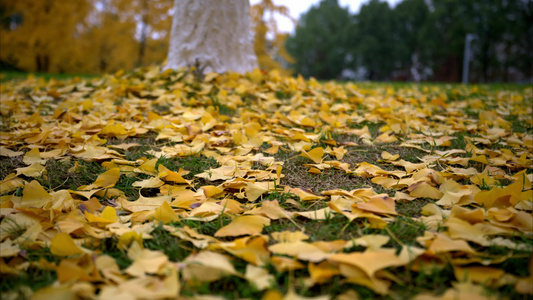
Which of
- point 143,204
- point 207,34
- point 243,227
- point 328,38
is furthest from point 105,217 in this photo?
point 328,38

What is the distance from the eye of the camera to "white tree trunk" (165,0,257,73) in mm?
3479

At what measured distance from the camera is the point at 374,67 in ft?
73.5

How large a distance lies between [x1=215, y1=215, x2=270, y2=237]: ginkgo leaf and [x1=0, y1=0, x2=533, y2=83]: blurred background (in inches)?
318

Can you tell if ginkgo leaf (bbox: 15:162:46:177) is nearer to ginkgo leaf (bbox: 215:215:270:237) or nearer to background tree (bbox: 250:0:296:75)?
ginkgo leaf (bbox: 215:215:270:237)

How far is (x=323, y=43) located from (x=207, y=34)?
2459 cm

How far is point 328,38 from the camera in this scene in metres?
25.9

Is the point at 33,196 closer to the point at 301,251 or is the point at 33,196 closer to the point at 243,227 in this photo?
the point at 243,227

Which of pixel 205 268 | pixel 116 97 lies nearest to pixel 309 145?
pixel 205 268

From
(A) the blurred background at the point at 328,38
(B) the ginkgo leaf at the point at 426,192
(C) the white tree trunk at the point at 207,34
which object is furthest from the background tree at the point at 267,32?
(B) the ginkgo leaf at the point at 426,192

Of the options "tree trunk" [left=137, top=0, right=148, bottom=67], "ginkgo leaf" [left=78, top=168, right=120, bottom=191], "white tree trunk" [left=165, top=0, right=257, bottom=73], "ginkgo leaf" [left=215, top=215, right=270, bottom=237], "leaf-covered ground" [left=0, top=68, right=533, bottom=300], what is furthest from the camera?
"tree trunk" [left=137, top=0, right=148, bottom=67]

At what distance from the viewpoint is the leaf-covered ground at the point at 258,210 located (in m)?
0.78

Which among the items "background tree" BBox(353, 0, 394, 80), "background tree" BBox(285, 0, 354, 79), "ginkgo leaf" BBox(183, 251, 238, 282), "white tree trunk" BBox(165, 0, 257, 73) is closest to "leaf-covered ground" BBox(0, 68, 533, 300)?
"ginkgo leaf" BBox(183, 251, 238, 282)

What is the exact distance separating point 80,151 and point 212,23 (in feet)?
7.48

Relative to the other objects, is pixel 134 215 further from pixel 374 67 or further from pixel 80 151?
pixel 374 67
